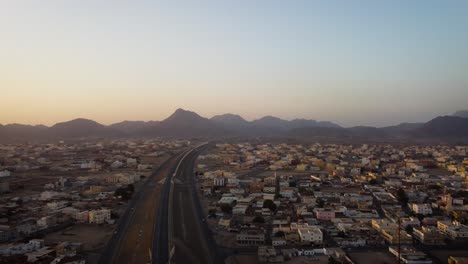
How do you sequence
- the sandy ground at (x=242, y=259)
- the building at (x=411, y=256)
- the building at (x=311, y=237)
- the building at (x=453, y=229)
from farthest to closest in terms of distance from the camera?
the building at (x=453, y=229) < the building at (x=311, y=237) < the sandy ground at (x=242, y=259) < the building at (x=411, y=256)

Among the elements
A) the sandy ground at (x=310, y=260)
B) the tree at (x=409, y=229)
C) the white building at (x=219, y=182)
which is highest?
the white building at (x=219, y=182)

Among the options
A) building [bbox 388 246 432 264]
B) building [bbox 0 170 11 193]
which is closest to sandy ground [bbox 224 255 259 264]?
building [bbox 388 246 432 264]

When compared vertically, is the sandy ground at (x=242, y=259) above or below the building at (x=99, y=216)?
below

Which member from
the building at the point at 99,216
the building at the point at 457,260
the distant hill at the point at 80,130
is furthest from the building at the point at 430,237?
the distant hill at the point at 80,130

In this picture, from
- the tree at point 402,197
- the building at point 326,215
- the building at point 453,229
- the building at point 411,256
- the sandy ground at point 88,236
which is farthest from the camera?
the tree at point 402,197

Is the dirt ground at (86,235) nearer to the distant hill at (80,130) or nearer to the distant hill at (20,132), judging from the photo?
the distant hill at (20,132)

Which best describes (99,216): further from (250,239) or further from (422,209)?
(422,209)

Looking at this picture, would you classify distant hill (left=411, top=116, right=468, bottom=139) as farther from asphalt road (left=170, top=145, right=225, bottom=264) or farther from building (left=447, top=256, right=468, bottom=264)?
building (left=447, top=256, right=468, bottom=264)

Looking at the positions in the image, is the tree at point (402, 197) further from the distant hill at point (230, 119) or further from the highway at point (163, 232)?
the distant hill at point (230, 119)

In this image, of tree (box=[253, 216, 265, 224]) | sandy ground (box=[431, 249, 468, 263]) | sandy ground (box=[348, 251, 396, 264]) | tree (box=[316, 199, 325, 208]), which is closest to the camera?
sandy ground (box=[348, 251, 396, 264])

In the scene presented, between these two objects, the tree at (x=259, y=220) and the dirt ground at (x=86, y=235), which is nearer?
the dirt ground at (x=86, y=235)
